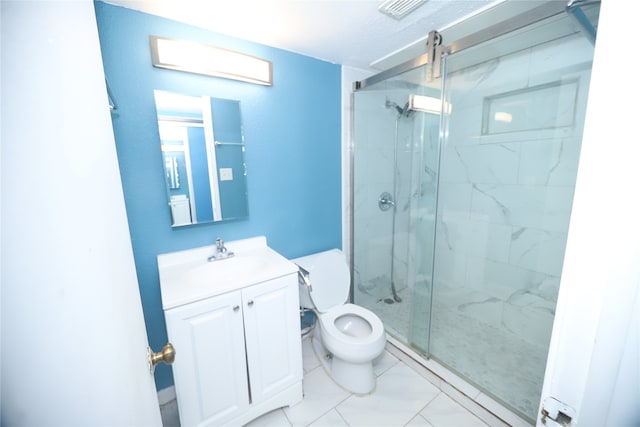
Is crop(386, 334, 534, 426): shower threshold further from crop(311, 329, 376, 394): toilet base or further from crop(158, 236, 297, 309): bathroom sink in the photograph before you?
crop(158, 236, 297, 309): bathroom sink

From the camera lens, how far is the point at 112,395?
390 millimetres

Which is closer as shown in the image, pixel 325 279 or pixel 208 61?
pixel 208 61

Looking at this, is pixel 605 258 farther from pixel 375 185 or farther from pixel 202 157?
pixel 375 185

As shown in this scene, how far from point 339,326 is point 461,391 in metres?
0.82

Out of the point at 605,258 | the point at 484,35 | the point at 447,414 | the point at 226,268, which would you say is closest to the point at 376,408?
the point at 447,414

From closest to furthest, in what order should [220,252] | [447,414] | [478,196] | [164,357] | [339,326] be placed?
[164,357] < [447,414] < [220,252] < [339,326] < [478,196]

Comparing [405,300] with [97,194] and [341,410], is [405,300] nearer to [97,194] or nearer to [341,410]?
[341,410]

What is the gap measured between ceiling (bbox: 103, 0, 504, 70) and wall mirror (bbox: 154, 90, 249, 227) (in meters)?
0.38

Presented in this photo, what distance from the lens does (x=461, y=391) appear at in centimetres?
147

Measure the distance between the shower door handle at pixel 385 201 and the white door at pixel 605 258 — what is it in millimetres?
1893

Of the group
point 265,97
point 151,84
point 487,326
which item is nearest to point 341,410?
point 487,326

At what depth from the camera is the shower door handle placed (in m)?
2.26

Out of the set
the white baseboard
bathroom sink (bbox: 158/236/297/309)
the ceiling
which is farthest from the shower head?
the white baseboard

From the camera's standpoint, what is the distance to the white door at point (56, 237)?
281 millimetres
